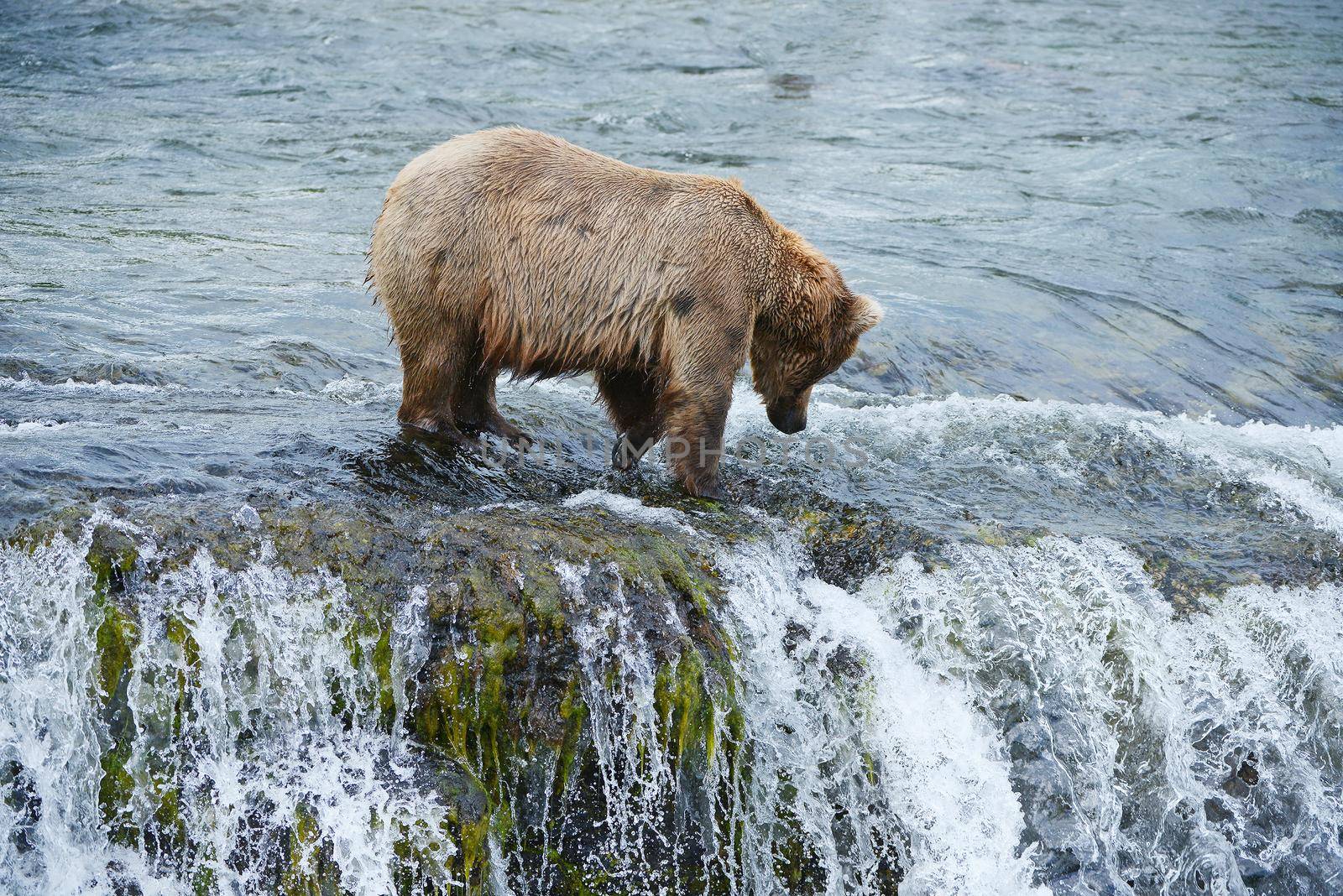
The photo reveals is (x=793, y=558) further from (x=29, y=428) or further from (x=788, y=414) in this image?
(x=29, y=428)

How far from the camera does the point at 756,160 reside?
1317 centimetres

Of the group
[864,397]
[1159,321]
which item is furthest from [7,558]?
[1159,321]

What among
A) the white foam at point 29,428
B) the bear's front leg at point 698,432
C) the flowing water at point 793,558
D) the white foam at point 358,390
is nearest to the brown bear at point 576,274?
the bear's front leg at point 698,432

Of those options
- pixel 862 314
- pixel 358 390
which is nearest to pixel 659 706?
pixel 862 314

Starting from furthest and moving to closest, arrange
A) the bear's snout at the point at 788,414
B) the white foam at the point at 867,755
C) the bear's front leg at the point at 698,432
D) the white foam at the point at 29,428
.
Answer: the bear's snout at the point at 788,414 < the bear's front leg at the point at 698,432 < the white foam at the point at 29,428 < the white foam at the point at 867,755

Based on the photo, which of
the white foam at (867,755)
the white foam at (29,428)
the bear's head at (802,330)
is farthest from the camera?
the bear's head at (802,330)

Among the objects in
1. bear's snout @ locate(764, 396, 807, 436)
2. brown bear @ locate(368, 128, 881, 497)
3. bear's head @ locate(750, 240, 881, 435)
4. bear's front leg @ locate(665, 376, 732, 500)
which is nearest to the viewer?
brown bear @ locate(368, 128, 881, 497)

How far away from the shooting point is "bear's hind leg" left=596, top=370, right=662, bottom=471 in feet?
20.5

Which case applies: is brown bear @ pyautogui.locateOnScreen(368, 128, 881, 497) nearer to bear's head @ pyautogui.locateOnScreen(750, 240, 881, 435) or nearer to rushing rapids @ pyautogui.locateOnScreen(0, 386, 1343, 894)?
bear's head @ pyautogui.locateOnScreen(750, 240, 881, 435)

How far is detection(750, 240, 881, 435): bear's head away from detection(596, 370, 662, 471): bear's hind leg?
1.85 feet

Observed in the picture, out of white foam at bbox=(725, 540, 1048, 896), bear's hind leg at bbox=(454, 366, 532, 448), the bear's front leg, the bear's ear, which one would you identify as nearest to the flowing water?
white foam at bbox=(725, 540, 1048, 896)

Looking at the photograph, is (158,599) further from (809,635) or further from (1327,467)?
(1327,467)

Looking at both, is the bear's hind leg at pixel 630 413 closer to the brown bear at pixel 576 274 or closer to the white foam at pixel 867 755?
the brown bear at pixel 576 274

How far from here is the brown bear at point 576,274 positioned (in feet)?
18.5
